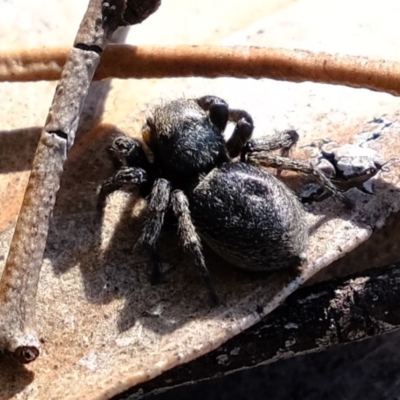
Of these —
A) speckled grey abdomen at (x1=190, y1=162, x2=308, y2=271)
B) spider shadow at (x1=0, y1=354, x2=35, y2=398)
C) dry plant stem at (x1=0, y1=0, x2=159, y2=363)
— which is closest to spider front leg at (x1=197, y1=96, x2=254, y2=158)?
speckled grey abdomen at (x1=190, y1=162, x2=308, y2=271)

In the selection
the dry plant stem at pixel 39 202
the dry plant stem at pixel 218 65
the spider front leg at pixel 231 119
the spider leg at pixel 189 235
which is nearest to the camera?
the dry plant stem at pixel 39 202

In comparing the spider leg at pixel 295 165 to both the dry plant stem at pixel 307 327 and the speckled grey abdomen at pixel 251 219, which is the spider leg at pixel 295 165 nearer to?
the speckled grey abdomen at pixel 251 219

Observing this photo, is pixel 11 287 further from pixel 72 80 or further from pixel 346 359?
pixel 346 359

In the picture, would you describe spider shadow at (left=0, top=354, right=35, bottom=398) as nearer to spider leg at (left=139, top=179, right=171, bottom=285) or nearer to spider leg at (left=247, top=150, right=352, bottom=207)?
spider leg at (left=139, top=179, right=171, bottom=285)

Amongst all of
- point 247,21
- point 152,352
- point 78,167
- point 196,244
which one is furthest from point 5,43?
point 152,352

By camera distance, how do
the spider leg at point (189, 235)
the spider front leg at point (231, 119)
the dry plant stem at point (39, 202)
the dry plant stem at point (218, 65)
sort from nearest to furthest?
1. the dry plant stem at point (39, 202)
2. the spider leg at point (189, 235)
3. the dry plant stem at point (218, 65)
4. the spider front leg at point (231, 119)

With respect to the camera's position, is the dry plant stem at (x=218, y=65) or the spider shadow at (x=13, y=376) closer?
the spider shadow at (x=13, y=376)

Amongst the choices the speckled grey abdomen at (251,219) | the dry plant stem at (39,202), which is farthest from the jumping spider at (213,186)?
the dry plant stem at (39,202)
